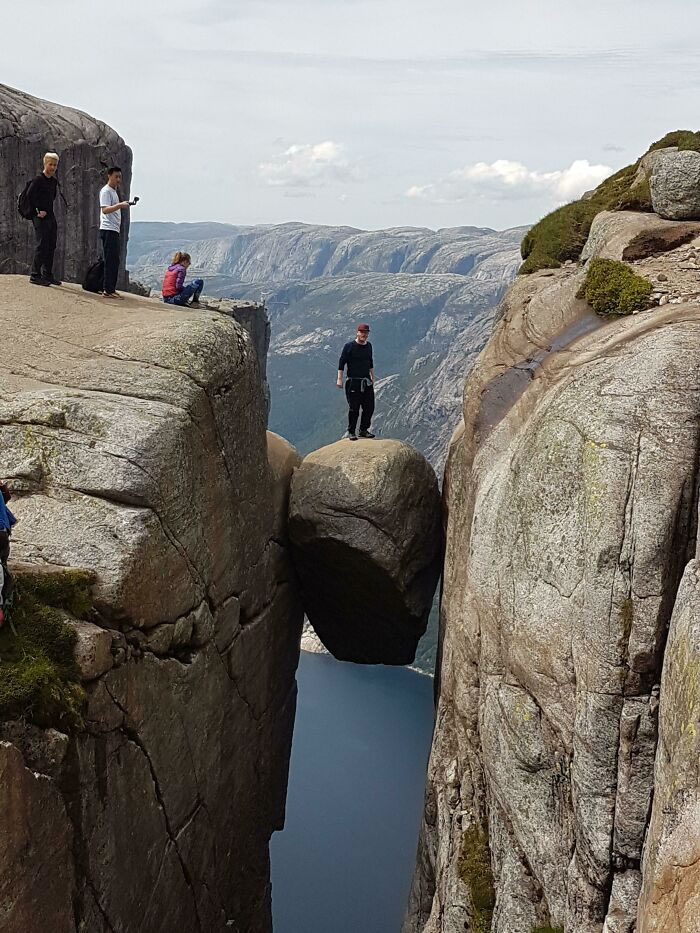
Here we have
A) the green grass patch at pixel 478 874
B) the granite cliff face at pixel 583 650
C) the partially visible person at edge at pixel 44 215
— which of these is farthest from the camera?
the partially visible person at edge at pixel 44 215

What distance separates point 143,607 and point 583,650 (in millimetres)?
7364

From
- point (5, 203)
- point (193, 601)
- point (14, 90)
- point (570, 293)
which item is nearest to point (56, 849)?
point (193, 601)

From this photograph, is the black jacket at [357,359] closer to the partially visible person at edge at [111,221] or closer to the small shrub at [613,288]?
the partially visible person at edge at [111,221]

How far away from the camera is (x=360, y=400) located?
82.7 ft

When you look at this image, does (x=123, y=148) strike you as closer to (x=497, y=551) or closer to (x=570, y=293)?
(x=570, y=293)

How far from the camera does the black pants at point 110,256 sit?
20995 millimetres

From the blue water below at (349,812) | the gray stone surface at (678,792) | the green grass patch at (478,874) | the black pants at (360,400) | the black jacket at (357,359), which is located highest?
the black jacket at (357,359)

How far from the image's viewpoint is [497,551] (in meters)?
17.1

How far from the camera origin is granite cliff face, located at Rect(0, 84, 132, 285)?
3641 cm

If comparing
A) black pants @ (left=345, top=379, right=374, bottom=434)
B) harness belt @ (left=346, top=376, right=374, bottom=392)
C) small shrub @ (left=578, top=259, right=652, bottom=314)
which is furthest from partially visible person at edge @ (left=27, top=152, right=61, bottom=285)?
small shrub @ (left=578, top=259, right=652, bottom=314)

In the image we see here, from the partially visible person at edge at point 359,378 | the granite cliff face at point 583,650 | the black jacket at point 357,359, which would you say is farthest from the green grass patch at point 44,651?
the black jacket at point 357,359

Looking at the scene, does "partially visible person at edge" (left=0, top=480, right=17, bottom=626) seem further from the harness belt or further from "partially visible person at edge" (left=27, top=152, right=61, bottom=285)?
the harness belt

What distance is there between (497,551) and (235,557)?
19.3 feet

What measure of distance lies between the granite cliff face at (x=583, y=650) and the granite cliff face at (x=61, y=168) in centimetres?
2561
